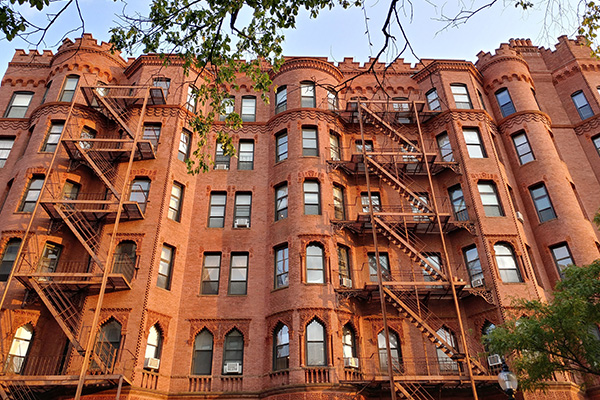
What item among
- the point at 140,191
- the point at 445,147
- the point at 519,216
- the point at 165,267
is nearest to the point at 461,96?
the point at 445,147

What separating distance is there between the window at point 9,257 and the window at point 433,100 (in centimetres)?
2294

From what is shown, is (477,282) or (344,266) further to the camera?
(344,266)

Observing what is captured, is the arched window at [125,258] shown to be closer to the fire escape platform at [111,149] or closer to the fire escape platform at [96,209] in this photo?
the fire escape platform at [96,209]

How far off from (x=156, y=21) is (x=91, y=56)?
2140 cm

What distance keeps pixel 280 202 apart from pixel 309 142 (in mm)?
3991

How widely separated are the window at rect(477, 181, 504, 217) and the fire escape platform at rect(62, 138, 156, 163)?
16.9 meters

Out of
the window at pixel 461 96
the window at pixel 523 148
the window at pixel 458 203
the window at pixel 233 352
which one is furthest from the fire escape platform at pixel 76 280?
the window at pixel 523 148

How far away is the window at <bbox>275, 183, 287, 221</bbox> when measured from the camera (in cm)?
2242

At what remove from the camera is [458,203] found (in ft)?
76.6

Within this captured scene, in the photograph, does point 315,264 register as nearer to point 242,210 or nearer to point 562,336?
point 242,210

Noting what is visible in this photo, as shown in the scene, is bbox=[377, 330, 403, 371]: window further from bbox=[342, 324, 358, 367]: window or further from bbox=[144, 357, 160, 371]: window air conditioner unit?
bbox=[144, 357, 160, 371]: window air conditioner unit

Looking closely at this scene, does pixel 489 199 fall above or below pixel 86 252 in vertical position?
above

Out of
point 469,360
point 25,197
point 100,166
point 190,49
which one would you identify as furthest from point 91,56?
point 469,360

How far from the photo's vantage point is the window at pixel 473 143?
80.6ft
